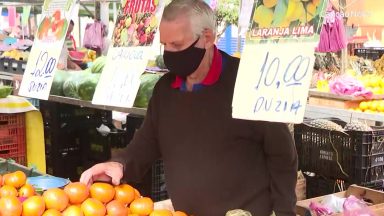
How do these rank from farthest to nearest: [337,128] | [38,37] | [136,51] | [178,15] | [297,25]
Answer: [337,128] < [38,37] < [178,15] < [136,51] < [297,25]

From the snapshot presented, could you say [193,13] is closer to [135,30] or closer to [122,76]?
[135,30]

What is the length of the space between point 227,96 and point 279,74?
2.76ft

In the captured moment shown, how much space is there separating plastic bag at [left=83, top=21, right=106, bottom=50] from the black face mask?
544 cm

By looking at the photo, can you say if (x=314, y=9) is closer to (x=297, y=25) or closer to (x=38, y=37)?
(x=297, y=25)

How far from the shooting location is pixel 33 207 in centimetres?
174

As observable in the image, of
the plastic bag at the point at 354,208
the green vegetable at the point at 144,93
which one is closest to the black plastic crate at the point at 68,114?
the green vegetable at the point at 144,93

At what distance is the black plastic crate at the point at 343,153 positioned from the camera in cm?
403

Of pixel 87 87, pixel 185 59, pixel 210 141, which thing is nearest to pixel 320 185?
pixel 87 87

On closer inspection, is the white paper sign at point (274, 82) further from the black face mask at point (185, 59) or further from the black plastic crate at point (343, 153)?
the black plastic crate at point (343, 153)

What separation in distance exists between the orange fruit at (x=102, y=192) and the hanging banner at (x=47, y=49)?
384 millimetres

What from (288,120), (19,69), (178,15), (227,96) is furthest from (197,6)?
(19,69)

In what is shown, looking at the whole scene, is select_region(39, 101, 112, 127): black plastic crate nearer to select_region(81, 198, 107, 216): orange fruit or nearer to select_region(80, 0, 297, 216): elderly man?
select_region(80, 0, 297, 216): elderly man

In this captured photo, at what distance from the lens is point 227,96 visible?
7.27ft

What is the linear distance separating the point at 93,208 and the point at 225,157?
25.9 inches
